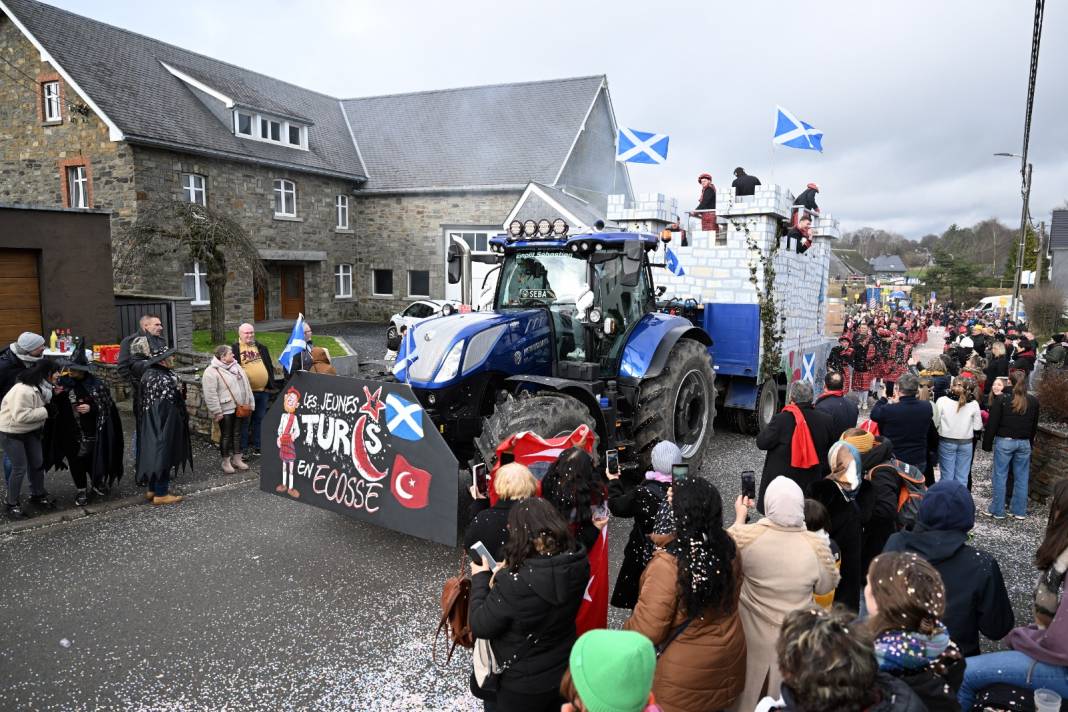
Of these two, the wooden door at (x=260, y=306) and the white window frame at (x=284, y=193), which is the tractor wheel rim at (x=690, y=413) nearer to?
the white window frame at (x=284, y=193)

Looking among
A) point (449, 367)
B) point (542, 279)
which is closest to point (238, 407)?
point (449, 367)

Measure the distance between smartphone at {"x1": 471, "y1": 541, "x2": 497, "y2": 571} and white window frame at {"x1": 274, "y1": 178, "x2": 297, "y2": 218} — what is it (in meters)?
20.6

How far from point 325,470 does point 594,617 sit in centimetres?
293

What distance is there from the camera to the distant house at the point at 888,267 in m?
78.8

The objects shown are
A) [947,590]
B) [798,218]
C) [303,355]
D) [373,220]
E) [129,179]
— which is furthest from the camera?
[373,220]

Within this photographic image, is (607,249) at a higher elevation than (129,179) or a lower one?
lower

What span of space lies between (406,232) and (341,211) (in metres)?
2.38

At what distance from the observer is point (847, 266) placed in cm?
6575

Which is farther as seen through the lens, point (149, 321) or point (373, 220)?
point (373, 220)

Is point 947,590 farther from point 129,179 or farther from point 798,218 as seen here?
point 129,179

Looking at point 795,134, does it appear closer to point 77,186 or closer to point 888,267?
point 77,186

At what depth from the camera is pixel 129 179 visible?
57.4 ft

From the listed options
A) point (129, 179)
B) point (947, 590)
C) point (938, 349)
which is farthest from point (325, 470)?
point (938, 349)

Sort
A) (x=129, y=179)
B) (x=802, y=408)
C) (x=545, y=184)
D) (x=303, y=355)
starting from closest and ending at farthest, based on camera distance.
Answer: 1. (x=802, y=408)
2. (x=303, y=355)
3. (x=129, y=179)
4. (x=545, y=184)
